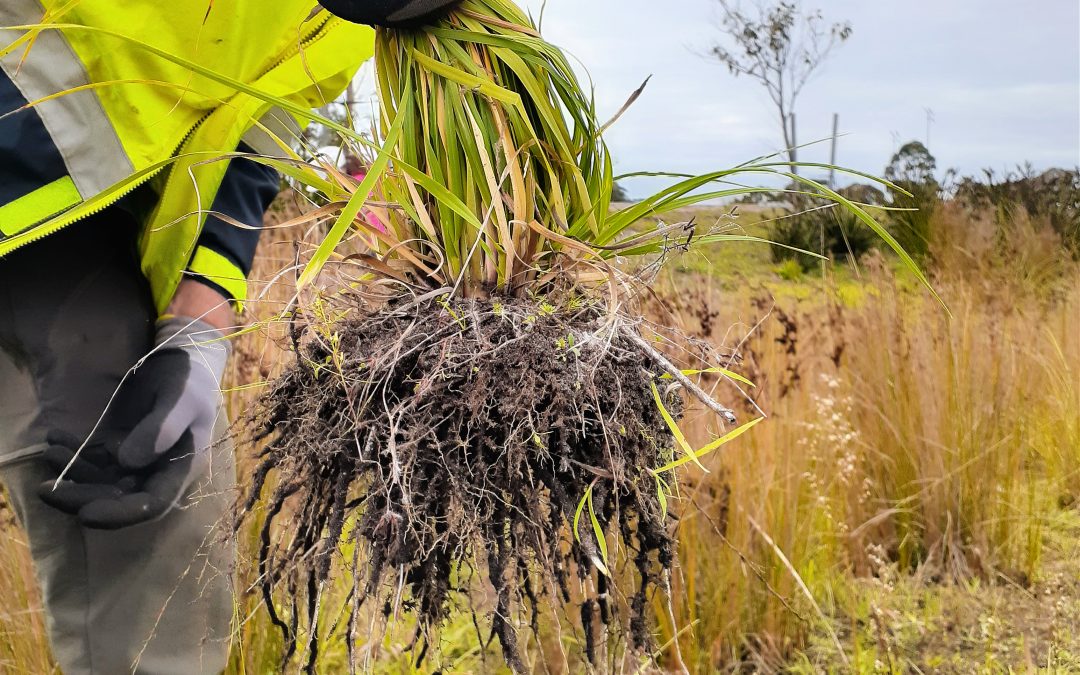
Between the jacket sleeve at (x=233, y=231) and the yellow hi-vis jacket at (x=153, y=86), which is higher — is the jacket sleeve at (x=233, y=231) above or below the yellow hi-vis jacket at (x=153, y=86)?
below

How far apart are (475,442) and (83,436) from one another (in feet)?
3.52

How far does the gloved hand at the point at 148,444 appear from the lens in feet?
4.64

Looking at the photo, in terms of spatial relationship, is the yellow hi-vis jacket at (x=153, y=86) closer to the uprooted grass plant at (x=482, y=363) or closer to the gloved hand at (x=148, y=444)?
the gloved hand at (x=148, y=444)

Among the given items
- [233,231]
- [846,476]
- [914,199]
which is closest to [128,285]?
[233,231]

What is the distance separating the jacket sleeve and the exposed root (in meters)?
0.77

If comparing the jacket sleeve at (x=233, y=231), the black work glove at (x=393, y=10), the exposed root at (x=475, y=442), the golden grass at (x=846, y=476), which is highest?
the black work glove at (x=393, y=10)

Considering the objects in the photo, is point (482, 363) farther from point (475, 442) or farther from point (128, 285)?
point (128, 285)

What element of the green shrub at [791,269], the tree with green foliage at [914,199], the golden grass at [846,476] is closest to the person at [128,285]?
the golden grass at [846,476]

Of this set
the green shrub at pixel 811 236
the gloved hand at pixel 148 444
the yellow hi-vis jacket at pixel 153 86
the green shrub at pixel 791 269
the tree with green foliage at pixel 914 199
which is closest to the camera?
the yellow hi-vis jacket at pixel 153 86

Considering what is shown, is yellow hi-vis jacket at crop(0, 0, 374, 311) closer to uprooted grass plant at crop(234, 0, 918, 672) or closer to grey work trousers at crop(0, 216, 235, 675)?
grey work trousers at crop(0, 216, 235, 675)

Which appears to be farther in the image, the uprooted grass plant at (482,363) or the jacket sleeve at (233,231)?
the jacket sleeve at (233,231)

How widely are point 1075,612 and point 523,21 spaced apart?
8.71ft

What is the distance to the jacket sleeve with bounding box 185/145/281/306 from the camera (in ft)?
5.16

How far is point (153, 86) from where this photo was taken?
140 cm
